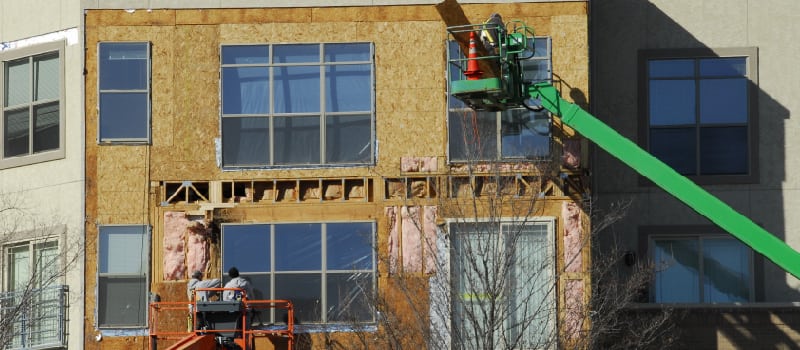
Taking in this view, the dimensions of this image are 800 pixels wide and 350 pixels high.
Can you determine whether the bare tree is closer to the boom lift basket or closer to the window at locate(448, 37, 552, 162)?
the window at locate(448, 37, 552, 162)

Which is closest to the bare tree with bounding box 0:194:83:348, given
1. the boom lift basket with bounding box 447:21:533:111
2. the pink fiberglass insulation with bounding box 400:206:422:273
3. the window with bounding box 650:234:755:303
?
the pink fiberglass insulation with bounding box 400:206:422:273

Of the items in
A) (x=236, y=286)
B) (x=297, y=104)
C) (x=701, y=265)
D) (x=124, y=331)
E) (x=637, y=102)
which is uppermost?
(x=637, y=102)

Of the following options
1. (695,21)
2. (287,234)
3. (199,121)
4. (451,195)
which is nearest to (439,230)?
(451,195)

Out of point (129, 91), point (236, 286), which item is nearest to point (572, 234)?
point (236, 286)

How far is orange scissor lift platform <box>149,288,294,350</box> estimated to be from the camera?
28344mm

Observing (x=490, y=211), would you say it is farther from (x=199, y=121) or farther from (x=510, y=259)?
(x=199, y=121)

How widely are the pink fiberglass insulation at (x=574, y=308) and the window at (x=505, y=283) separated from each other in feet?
0.92

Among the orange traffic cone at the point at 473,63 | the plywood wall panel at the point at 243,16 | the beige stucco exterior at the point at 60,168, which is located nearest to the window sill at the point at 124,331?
the beige stucco exterior at the point at 60,168

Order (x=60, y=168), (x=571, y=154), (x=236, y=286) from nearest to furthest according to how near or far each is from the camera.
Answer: (x=236, y=286), (x=571, y=154), (x=60, y=168)

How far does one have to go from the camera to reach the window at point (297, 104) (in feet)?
99.6

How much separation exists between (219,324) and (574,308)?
610cm

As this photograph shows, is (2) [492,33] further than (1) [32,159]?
No

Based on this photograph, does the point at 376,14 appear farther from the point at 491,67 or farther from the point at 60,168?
the point at 60,168

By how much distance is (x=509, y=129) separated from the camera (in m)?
30.0
